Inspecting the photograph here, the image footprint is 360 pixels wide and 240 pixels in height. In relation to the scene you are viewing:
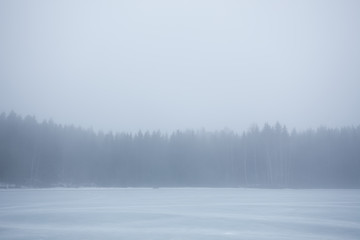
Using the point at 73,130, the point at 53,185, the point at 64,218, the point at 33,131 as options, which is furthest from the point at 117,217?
the point at 73,130

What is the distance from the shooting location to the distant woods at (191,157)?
49.0m

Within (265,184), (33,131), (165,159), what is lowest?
(265,184)

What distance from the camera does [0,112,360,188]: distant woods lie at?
49.0m

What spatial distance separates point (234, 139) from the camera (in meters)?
64.2

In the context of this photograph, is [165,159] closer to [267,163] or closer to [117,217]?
[267,163]

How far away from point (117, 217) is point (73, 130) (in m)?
45.9

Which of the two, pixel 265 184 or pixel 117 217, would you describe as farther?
pixel 265 184

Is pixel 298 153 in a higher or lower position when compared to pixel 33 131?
lower

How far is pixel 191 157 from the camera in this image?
6125 cm

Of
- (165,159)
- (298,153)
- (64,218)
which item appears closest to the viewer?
(64,218)

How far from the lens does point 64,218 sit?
53.3ft

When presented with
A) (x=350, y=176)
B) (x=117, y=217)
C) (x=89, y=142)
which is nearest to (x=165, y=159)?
(x=89, y=142)

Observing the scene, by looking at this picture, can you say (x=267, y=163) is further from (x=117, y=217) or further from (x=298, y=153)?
(x=117, y=217)

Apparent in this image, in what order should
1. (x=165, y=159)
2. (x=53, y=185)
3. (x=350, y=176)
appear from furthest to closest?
(x=165, y=159) < (x=350, y=176) < (x=53, y=185)
